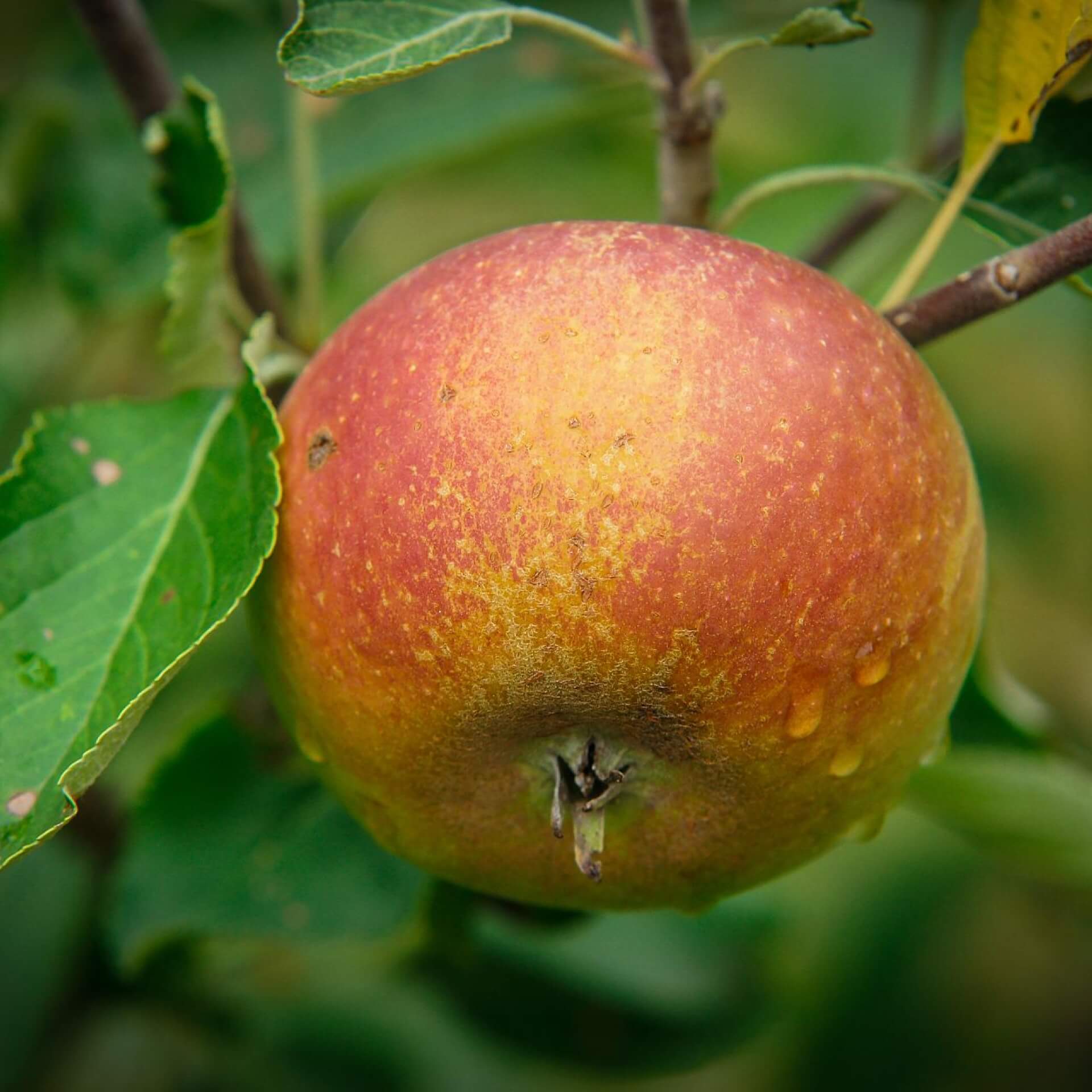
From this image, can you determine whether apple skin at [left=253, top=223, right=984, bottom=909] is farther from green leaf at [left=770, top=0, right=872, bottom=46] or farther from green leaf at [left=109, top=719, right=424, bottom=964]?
green leaf at [left=109, top=719, right=424, bottom=964]

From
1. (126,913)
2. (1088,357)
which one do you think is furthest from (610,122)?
(126,913)

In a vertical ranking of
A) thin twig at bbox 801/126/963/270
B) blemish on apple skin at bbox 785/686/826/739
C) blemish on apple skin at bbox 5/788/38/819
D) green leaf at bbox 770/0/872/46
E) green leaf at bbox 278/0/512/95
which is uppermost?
green leaf at bbox 278/0/512/95

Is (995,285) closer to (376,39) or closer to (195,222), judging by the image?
(376,39)

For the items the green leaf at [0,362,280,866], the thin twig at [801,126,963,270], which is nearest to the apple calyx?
the green leaf at [0,362,280,866]

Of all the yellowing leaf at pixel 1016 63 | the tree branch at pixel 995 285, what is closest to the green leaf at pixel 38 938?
the tree branch at pixel 995 285

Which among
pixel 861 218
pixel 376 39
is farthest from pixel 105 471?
pixel 861 218

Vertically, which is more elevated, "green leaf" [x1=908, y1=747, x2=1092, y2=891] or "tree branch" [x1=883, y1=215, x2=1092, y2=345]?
"tree branch" [x1=883, y1=215, x2=1092, y2=345]

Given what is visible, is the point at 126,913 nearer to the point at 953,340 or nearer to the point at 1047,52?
the point at 1047,52
